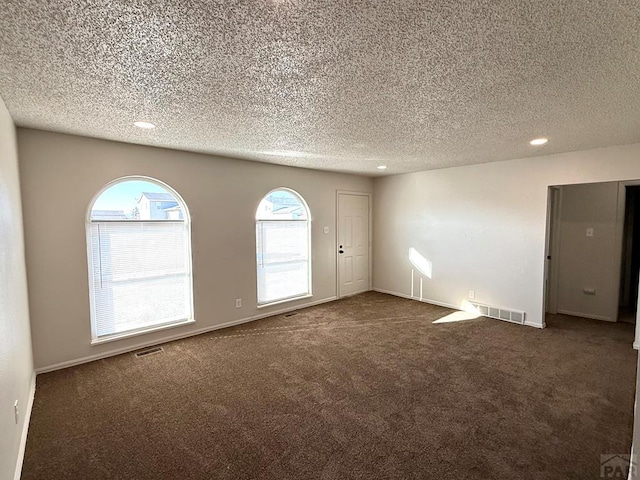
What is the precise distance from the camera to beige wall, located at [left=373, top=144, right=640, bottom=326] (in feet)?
13.4

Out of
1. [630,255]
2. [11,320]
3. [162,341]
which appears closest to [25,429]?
[11,320]

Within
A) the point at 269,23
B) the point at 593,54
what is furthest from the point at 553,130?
the point at 269,23

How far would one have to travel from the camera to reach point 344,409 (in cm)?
249

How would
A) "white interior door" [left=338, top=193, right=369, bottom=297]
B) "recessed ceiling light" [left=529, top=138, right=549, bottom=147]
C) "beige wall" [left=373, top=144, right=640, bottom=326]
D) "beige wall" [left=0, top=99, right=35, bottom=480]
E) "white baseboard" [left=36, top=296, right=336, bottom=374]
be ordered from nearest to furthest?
"beige wall" [left=0, top=99, right=35, bottom=480] < "white baseboard" [left=36, top=296, right=336, bottom=374] < "recessed ceiling light" [left=529, top=138, right=549, bottom=147] < "beige wall" [left=373, top=144, right=640, bottom=326] < "white interior door" [left=338, top=193, right=369, bottom=297]

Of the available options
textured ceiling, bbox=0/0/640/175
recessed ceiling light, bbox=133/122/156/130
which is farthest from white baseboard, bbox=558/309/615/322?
recessed ceiling light, bbox=133/122/156/130

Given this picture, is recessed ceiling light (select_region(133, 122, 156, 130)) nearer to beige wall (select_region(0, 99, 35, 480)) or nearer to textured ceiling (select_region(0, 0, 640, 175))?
textured ceiling (select_region(0, 0, 640, 175))

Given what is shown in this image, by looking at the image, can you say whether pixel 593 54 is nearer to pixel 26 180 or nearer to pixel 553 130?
pixel 553 130

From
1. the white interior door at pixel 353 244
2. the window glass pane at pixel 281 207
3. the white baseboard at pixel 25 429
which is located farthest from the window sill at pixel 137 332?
the white interior door at pixel 353 244

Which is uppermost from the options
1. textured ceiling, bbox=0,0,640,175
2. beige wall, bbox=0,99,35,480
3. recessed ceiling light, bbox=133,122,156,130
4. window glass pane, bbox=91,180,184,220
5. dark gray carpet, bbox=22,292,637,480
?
recessed ceiling light, bbox=133,122,156,130

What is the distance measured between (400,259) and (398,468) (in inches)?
175

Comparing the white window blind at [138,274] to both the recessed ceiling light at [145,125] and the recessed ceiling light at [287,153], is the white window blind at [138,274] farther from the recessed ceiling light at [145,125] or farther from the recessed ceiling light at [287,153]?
the recessed ceiling light at [287,153]

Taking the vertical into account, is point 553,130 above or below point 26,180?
above

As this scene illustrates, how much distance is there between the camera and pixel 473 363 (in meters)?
3.24

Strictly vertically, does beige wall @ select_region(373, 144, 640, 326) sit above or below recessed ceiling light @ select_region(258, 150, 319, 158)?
below
